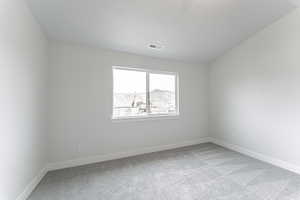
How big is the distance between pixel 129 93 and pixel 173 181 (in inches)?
75.3

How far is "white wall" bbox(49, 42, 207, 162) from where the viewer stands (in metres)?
2.42

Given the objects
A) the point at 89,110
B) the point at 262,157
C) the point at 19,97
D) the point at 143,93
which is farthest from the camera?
the point at 143,93

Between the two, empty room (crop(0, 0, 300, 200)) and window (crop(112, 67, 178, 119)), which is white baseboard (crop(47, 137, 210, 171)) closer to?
empty room (crop(0, 0, 300, 200))

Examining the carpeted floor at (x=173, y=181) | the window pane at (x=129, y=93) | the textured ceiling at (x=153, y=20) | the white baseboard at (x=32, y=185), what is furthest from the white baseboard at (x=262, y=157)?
the white baseboard at (x=32, y=185)

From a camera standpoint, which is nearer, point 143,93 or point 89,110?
point 89,110

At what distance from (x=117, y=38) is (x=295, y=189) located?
354 centimetres

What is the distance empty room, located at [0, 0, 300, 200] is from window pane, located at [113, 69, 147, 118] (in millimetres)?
24

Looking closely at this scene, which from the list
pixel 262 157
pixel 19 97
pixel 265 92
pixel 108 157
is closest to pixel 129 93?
pixel 108 157

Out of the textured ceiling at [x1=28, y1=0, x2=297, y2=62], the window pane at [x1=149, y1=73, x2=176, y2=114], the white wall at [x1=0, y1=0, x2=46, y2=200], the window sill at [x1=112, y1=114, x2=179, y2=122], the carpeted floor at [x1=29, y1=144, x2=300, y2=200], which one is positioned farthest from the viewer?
the window pane at [x1=149, y1=73, x2=176, y2=114]

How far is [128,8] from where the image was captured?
6.32ft

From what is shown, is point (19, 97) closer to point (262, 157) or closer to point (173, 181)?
point (173, 181)

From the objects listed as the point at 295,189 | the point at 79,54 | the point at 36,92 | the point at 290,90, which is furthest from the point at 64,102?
the point at 290,90

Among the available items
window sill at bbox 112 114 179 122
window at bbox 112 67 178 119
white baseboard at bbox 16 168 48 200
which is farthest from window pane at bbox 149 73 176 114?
white baseboard at bbox 16 168 48 200

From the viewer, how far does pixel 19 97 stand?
1.60 meters
